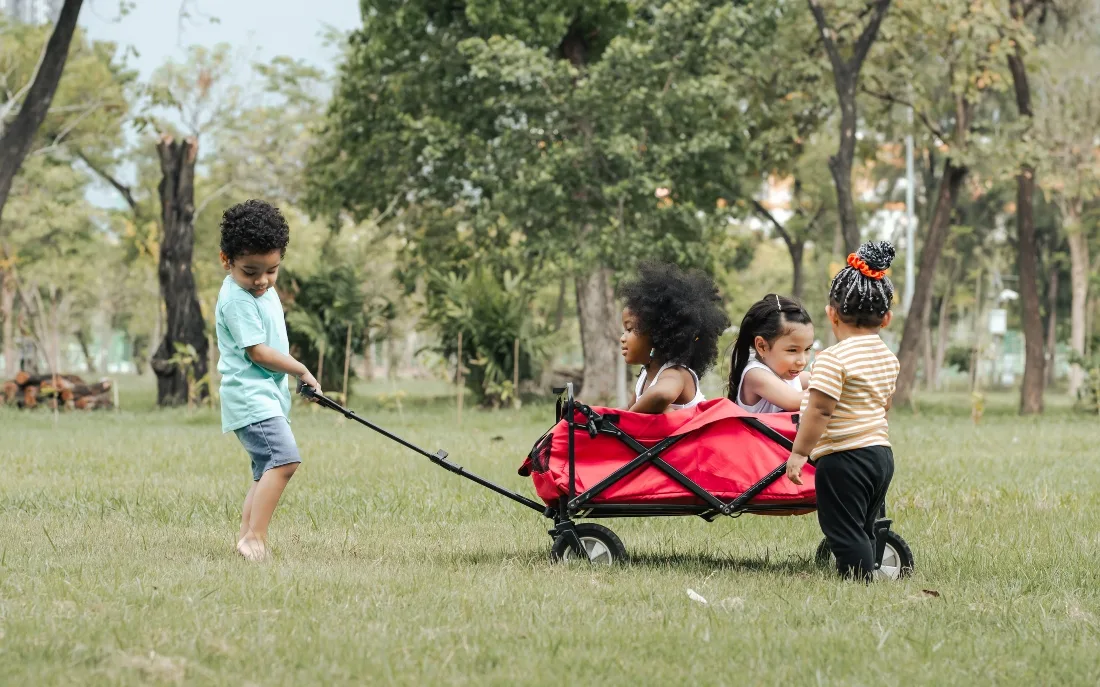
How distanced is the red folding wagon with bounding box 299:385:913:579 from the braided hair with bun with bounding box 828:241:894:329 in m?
0.57

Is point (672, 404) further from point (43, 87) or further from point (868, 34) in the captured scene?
point (868, 34)

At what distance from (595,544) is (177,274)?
650 inches

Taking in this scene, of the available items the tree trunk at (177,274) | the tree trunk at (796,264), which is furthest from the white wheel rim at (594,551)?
the tree trunk at (796,264)

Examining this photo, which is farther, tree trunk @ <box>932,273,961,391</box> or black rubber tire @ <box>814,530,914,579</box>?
tree trunk @ <box>932,273,961,391</box>

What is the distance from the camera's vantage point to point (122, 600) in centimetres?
454

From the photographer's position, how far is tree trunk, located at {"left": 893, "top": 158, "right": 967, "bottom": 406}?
21781 mm

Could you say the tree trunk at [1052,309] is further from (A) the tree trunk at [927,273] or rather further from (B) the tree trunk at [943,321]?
(A) the tree trunk at [927,273]

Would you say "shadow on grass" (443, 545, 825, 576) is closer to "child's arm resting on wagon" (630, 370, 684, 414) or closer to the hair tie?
"child's arm resting on wagon" (630, 370, 684, 414)

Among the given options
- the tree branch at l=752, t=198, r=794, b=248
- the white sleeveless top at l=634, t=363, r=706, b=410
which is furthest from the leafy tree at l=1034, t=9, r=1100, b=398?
the white sleeveless top at l=634, t=363, r=706, b=410

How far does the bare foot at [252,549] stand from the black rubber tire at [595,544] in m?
1.25

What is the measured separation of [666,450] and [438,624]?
154 cm

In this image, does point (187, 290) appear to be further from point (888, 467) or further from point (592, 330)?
point (888, 467)

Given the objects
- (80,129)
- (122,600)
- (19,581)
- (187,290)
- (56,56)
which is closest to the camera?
(122,600)

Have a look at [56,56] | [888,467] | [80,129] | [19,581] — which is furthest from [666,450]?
[80,129]
